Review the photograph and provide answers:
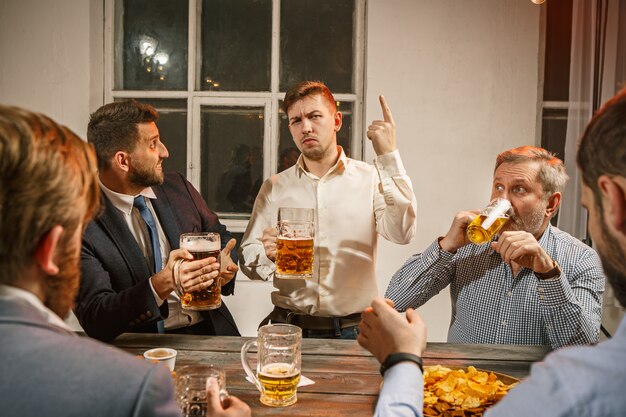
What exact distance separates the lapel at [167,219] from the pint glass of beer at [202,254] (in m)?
0.54

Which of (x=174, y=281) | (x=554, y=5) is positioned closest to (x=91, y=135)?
(x=174, y=281)

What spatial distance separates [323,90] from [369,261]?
85cm

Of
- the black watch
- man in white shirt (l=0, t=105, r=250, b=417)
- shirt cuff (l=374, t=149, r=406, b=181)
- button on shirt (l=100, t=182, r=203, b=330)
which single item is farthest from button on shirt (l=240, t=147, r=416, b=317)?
man in white shirt (l=0, t=105, r=250, b=417)

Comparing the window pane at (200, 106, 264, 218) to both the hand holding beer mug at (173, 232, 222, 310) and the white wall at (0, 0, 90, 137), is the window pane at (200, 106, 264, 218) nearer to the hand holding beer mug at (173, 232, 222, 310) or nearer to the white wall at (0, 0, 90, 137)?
the white wall at (0, 0, 90, 137)

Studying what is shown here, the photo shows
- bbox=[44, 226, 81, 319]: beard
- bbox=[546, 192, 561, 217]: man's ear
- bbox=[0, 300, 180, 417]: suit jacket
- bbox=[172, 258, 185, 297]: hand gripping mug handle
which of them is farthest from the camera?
bbox=[546, 192, 561, 217]: man's ear

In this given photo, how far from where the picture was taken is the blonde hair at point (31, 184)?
73 centimetres

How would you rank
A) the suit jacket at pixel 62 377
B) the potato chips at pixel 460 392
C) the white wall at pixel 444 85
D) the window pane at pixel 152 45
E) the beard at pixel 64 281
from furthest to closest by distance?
the window pane at pixel 152 45 → the white wall at pixel 444 85 → the potato chips at pixel 460 392 → the beard at pixel 64 281 → the suit jacket at pixel 62 377

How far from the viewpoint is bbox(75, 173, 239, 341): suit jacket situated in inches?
74.5

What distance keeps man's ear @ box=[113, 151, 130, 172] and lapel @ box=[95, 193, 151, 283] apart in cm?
22

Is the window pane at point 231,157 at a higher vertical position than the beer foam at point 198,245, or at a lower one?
higher

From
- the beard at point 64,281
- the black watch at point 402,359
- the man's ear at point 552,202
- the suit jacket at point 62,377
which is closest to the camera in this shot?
the suit jacket at point 62,377

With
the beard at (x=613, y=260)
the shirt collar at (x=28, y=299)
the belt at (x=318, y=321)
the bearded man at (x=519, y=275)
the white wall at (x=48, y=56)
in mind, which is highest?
the white wall at (x=48, y=56)

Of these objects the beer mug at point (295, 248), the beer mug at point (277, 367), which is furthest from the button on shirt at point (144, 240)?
the beer mug at point (277, 367)

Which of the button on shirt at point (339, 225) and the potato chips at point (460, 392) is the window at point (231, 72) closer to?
the button on shirt at point (339, 225)
